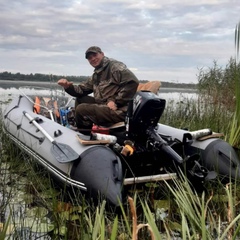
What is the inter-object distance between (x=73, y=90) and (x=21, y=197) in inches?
98.2

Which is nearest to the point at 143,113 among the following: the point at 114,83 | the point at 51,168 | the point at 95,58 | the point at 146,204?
the point at 51,168

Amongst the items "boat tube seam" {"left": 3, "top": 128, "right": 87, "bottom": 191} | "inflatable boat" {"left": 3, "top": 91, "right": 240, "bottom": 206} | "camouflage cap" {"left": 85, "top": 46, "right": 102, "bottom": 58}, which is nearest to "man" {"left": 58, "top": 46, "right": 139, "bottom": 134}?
"camouflage cap" {"left": 85, "top": 46, "right": 102, "bottom": 58}

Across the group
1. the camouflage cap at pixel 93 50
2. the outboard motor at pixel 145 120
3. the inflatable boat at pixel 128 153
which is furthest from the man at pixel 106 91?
the outboard motor at pixel 145 120

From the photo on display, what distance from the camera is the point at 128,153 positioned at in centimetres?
372

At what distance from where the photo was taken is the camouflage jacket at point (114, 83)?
5.02m

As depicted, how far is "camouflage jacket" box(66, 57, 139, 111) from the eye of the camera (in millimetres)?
5017

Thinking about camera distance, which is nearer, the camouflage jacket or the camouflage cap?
the camouflage jacket

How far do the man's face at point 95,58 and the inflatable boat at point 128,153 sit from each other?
1025 mm

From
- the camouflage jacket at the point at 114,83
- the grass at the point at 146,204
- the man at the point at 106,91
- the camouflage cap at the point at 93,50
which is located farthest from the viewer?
the camouflage cap at the point at 93,50

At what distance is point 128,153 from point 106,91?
1688mm

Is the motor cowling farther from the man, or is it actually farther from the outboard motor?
the man

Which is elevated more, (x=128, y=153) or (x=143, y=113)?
(x=143, y=113)

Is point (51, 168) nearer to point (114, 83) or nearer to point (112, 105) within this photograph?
point (112, 105)

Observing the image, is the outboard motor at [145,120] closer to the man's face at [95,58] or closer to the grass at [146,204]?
the grass at [146,204]
